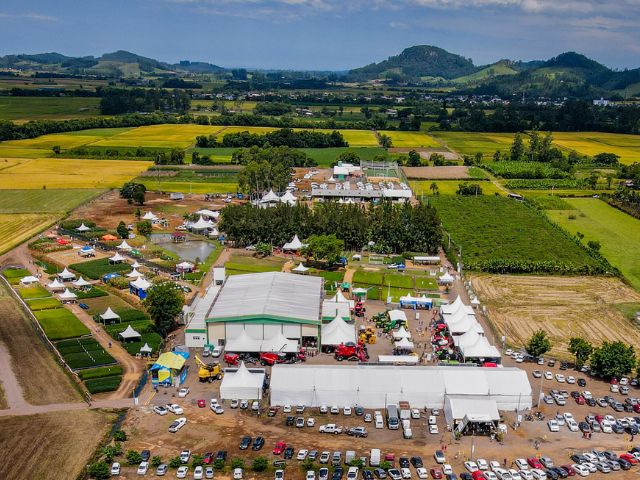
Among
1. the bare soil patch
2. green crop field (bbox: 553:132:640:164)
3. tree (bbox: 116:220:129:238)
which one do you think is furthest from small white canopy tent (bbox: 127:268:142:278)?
green crop field (bbox: 553:132:640:164)

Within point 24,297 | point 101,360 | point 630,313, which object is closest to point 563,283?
point 630,313

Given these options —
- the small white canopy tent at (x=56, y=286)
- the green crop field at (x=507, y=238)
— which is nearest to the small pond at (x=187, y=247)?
the small white canopy tent at (x=56, y=286)

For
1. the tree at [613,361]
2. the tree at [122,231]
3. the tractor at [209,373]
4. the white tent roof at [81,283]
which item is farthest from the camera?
the tree at [122,231]

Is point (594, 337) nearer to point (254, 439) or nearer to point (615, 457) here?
point (615, 457)

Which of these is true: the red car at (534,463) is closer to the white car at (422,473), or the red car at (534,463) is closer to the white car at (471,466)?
the white car at (471,466)

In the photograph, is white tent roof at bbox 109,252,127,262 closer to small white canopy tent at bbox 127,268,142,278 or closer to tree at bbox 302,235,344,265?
small white canopy tent at bbox 127,268,142,278
